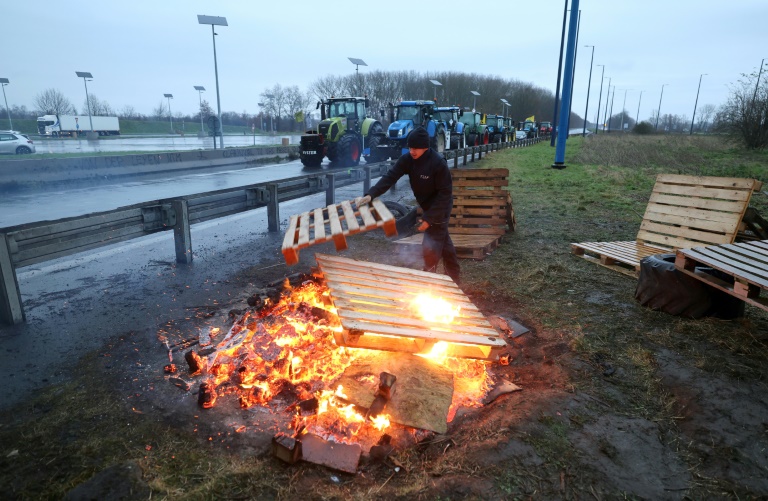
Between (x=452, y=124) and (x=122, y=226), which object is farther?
(x=452, y=124)

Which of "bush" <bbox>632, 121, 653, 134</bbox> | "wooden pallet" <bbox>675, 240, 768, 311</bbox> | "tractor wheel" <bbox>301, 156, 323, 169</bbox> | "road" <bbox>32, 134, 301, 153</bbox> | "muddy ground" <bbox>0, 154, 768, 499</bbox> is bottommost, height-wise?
"muddy ground" <bbox>0, 154, 768, 499</bbox>

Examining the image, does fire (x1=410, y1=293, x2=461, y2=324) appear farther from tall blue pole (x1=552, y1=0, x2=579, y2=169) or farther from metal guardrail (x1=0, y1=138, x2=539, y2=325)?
tall blue pole (x1=552, y1=0, x2=579, y2=169)

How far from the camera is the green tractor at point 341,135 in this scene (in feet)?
62.0

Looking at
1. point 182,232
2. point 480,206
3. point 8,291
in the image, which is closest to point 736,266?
point 480,206

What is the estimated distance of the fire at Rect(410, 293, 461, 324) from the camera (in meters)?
3.96

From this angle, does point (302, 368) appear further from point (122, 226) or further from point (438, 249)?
point (122, 226)

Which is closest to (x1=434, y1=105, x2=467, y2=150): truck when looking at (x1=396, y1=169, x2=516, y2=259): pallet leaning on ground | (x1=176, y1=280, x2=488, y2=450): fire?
(x1=396, y1=169, x2=516, y2=259): pallet leaning on ground

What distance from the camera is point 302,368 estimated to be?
357cm

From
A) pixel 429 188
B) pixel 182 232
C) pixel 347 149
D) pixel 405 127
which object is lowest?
A: pixel 182 232

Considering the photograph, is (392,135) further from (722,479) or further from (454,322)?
(722,479)

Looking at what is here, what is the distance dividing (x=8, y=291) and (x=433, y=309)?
396 cm

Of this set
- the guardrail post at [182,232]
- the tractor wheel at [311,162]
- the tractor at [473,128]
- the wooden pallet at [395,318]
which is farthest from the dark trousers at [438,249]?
the tractor at [473,128]

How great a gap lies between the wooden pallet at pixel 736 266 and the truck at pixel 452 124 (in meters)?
22.0

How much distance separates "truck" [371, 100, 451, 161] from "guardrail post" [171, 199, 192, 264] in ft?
44.5
